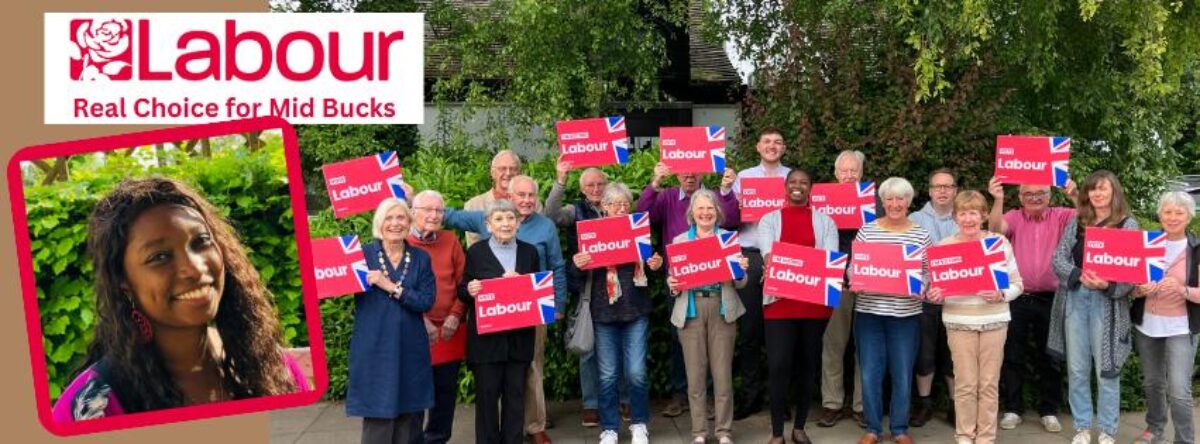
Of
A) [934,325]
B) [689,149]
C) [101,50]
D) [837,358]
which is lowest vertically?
[837,358]

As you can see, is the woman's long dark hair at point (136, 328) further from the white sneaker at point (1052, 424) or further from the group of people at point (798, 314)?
the white sneaker at point (1052, 424)

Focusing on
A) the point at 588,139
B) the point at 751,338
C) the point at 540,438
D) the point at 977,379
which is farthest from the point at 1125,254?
the point at 540,438

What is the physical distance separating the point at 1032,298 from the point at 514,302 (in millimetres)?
3777

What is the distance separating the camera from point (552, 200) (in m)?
7.21

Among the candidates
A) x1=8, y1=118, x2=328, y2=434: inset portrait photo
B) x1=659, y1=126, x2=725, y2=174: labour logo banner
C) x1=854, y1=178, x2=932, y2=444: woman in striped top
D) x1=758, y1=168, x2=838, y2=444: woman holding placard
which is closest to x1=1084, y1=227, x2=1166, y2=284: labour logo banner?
x1=854, y1=178, x2=932, y2=444: woman in striped top

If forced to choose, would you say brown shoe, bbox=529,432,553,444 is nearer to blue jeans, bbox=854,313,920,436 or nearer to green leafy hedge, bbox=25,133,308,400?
green leafy hedge, bbox=25,133,308,400

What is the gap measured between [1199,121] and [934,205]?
505 cm

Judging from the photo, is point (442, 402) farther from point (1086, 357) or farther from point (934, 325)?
point (1086, 357)

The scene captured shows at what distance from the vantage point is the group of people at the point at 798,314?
6250 mm

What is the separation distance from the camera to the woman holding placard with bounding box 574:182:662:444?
263 inches

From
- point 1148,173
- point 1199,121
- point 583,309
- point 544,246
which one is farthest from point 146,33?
point 1199,121

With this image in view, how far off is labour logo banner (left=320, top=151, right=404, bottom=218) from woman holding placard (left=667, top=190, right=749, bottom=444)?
6.68ft

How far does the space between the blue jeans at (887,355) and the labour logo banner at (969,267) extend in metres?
0.41

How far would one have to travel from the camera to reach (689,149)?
7.22 meters
